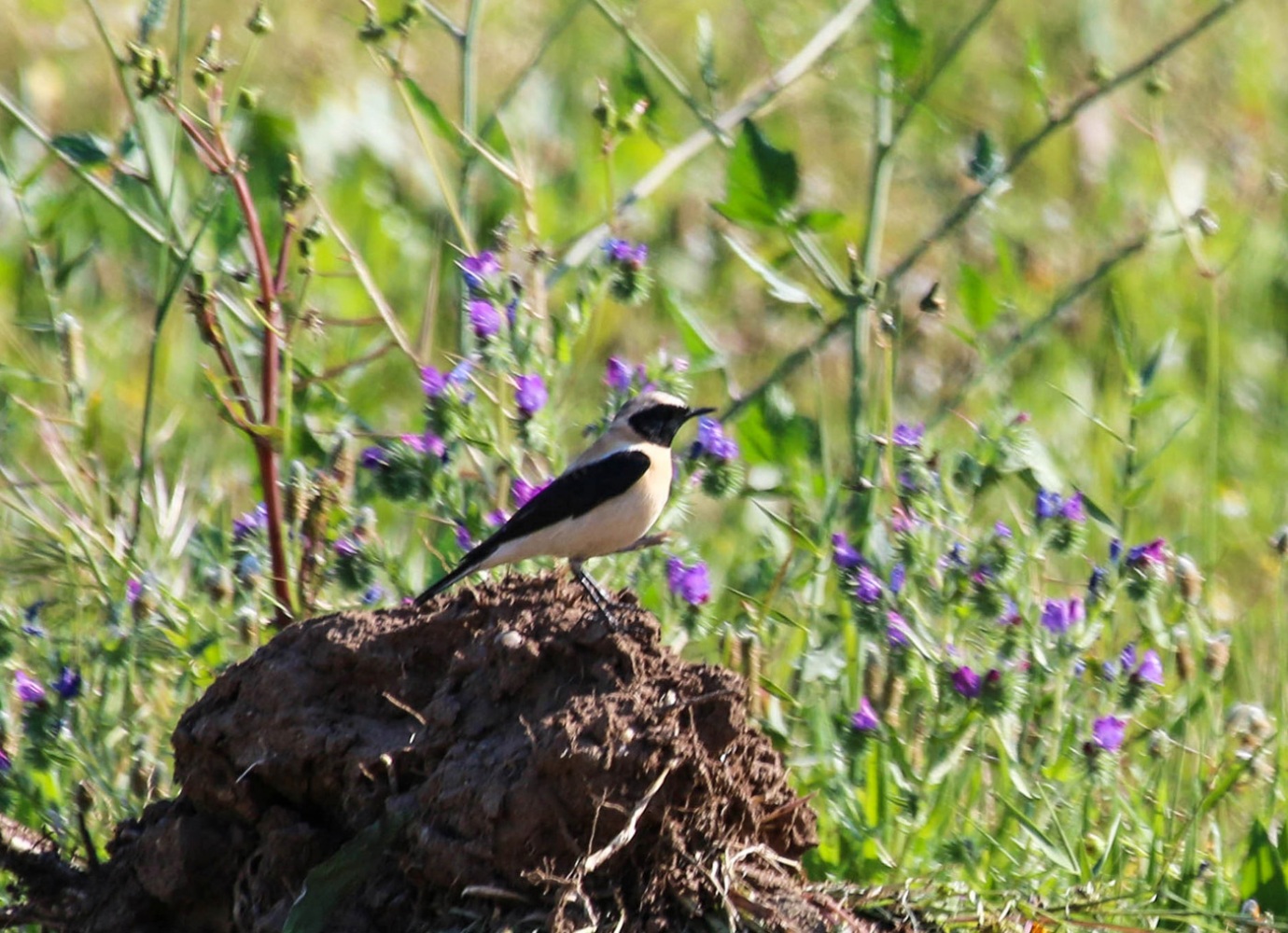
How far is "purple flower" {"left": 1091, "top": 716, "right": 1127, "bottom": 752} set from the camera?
3.54 metres

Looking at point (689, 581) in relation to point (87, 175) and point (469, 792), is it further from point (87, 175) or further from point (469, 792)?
point (87, 175)

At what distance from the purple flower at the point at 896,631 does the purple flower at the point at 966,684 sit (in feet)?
0.39

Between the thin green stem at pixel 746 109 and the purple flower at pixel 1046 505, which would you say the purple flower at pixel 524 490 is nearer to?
the thin green stem at pixel 746 109

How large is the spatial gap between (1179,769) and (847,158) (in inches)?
228

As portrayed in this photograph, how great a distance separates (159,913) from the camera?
296 centimetres

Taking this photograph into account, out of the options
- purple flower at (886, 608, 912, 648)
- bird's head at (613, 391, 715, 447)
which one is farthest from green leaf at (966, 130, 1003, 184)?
purple flower at (886, 608, 912, 648)

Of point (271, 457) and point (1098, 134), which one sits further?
point (1098, 134)

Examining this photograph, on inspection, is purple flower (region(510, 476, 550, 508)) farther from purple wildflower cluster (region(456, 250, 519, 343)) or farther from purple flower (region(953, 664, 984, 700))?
purple flower (region(953, 664, 984, 700))

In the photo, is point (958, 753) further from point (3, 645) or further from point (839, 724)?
point (3, 645)

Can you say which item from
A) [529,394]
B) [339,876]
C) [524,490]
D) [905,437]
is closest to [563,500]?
[529,394]

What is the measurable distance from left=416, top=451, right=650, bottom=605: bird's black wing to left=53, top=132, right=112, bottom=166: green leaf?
119 cm

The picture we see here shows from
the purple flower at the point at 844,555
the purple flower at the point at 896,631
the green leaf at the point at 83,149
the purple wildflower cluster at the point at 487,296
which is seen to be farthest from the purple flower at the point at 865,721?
the green leaf at the point at 83,149

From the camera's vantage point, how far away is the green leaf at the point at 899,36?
13.5ft

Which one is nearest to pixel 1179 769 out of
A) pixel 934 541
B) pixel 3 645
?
pixel 934 541
